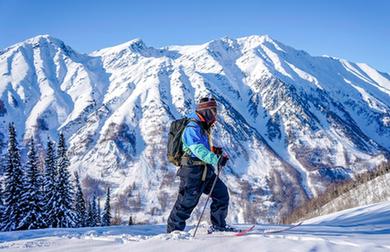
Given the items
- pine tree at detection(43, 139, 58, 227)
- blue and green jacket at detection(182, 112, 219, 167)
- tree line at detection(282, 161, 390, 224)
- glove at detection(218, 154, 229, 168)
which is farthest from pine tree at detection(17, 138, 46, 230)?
tree line at detection(282, 161, 390, 224)

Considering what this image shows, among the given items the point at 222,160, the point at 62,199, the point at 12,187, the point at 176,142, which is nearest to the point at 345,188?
the point at 62,199

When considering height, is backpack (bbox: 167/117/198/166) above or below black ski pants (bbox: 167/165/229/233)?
above

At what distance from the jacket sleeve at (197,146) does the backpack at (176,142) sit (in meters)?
0.19

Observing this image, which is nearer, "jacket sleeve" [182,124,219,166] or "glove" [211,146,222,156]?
"jacket sleeve" [182,124,219,166]

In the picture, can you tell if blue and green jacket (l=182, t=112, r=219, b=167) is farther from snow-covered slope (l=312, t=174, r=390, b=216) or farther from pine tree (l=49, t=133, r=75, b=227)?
snow-covered slope (l=312, t=174, r=390, b=216)

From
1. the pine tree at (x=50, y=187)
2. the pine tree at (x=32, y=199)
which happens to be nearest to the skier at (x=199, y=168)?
the pine tree at (x=32, y=199)

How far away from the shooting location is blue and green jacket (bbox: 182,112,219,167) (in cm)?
1031

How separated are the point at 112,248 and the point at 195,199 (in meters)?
3.23

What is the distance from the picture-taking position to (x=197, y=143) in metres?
10.4

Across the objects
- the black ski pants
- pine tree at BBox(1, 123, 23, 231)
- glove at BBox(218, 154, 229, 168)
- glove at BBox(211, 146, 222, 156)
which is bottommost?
the black ski pants

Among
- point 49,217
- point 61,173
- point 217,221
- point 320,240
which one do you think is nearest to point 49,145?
point 61,173

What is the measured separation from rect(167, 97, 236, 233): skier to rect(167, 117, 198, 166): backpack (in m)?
0.14

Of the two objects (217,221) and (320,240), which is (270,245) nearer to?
(320,240)

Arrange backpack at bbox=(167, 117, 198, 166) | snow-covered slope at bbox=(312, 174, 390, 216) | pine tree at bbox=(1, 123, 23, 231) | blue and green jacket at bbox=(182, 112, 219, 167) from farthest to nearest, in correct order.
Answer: snow-covered slope at bbox=(312, 174, 390, 216) → pine tree at bbox=(1, 123, 23, 231) → backpack at bbox=(167, 117, 198, 166) → blue and green jacket at bbox=(182, 112, 219, 167)
